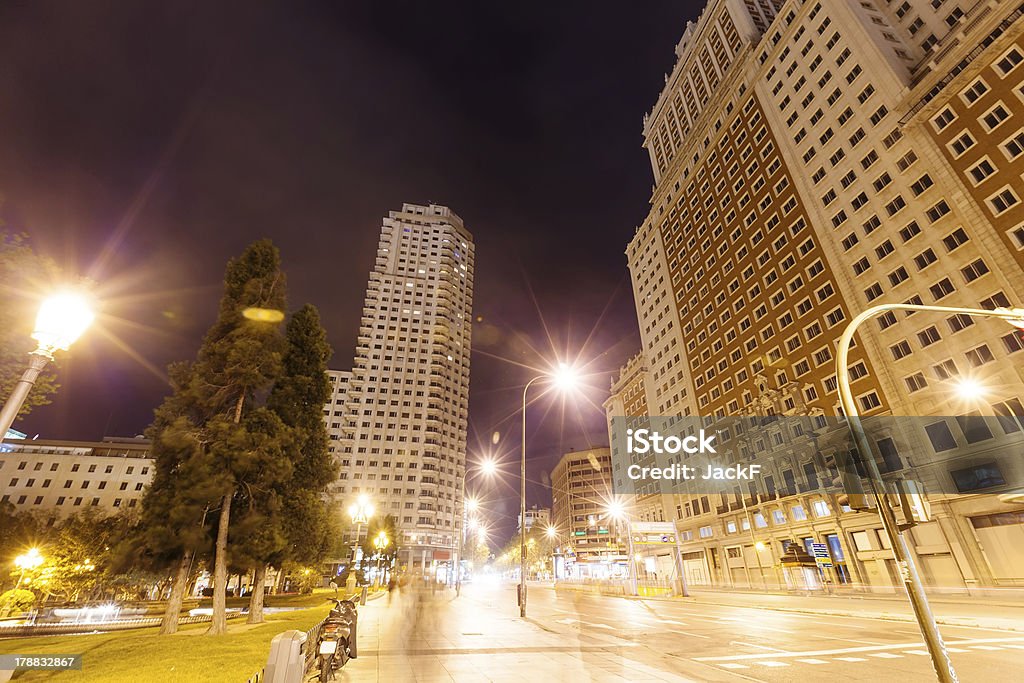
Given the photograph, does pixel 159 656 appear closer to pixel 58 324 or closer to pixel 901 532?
pixel 58 324

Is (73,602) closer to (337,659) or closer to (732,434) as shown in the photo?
(337,659)

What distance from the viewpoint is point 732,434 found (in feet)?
181

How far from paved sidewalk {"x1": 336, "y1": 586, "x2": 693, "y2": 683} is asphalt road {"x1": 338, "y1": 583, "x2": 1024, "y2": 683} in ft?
0.09

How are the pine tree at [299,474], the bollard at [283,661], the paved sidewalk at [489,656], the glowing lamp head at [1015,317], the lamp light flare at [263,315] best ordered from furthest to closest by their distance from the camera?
the lamp light flare at [263,315]
the pine tree at [299,474]
the paved sidewalk at [489,656]
the glowing lamp head at [1015,317]
the bollard at [283,661]

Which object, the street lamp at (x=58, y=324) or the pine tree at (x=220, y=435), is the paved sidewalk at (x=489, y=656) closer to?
the pine tree at (x=220, y=435)

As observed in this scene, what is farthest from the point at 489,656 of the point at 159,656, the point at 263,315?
the point at 263,315

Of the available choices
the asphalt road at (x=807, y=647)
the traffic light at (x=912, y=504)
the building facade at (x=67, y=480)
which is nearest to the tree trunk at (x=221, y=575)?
the asphalt road at (x=807, y=647)

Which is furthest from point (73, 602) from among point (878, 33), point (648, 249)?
point (878, 33)

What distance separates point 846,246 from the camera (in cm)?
4412

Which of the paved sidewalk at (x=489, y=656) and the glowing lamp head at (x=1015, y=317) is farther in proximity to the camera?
the paved sidewalk at (x=489, y=656)

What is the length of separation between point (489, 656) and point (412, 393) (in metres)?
98.3

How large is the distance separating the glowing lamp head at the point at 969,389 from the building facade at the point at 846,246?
36 centimetres

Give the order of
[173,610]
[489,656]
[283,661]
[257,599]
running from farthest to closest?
1. [257,599]
2. [173,610]
3. [489,656]
4. [283,661]

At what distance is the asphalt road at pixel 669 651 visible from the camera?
31.6 feet
